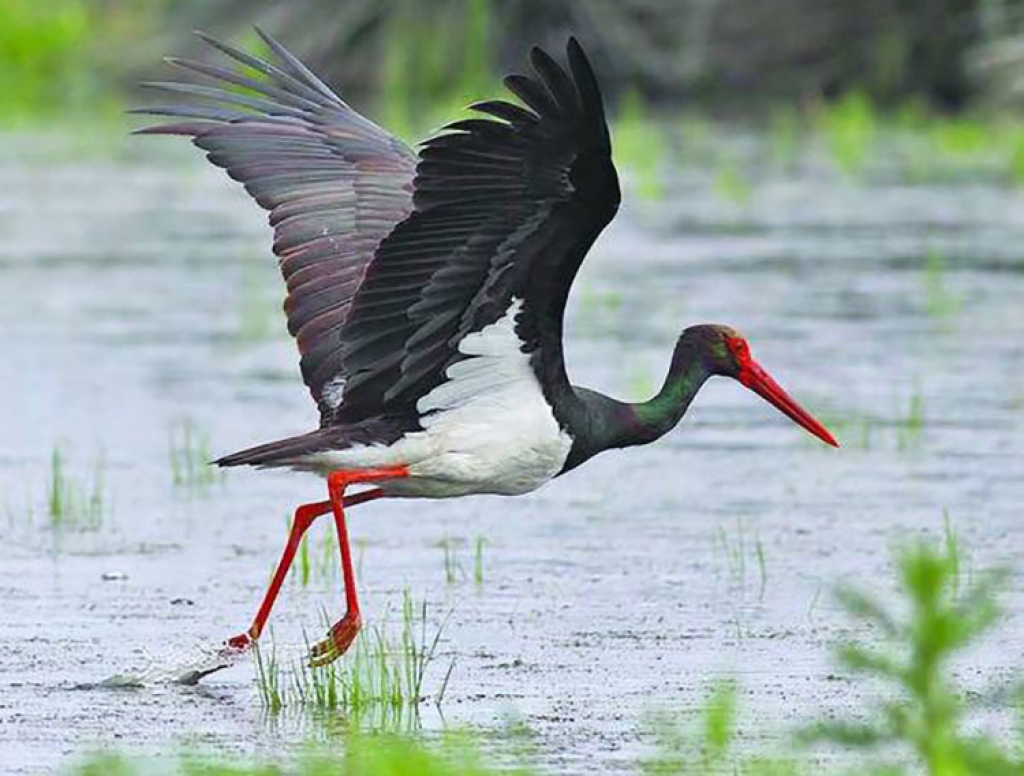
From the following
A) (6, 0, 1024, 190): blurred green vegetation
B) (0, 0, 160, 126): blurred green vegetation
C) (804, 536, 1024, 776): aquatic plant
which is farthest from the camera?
(0, 0, 160, 126): blurred green vegetation

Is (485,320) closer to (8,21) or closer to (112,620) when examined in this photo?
(112,620)

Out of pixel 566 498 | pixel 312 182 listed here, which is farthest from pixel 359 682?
pixel 566 498

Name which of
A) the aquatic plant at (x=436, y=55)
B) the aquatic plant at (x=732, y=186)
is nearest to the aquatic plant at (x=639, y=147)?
the aquatic plant at (x=732, y=186)

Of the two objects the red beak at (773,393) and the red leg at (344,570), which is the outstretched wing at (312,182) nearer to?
the red leg at (344,570)

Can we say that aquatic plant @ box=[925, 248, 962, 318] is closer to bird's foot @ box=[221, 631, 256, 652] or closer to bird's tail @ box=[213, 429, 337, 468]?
bird's tail @ box=[213, 429, 337, 468]

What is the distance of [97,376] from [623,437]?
4.63 m

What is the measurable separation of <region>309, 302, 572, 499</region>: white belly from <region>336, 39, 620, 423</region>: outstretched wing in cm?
5

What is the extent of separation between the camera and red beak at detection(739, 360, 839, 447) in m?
7.64

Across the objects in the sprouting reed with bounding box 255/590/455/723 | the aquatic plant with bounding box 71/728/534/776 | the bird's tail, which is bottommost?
the aquatic plant with bounding box 71/728/534/776

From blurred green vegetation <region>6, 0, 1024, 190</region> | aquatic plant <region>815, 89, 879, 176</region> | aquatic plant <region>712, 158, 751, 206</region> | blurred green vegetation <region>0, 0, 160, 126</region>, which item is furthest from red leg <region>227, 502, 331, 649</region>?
blurred green vegetation <region>0, 0, 160, 126</region>

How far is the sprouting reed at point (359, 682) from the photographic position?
603 centimetres

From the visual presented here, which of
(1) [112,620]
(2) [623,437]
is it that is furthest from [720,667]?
(1) [112,620]

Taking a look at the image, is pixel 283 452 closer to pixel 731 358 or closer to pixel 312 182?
pixel 312 182

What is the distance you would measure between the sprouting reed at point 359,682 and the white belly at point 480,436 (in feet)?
1.31
